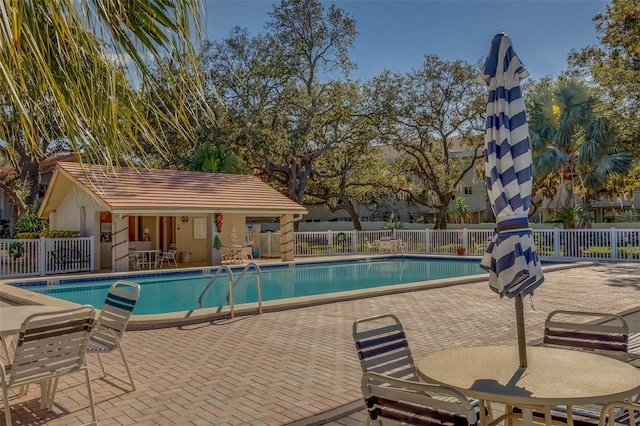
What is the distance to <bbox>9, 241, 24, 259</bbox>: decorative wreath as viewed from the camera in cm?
1570

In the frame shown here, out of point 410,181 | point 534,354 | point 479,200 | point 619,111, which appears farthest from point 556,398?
point 479,200

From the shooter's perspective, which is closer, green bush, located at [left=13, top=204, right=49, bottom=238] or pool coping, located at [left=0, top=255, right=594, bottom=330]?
pool coping, located at [left=0, top=255, right=594, bottom=330]

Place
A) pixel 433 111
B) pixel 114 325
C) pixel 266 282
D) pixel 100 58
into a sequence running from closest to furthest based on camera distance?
1. pixel 100 58
2. pixel 114 325
3. pixel 266 282
4. pixel 433 111

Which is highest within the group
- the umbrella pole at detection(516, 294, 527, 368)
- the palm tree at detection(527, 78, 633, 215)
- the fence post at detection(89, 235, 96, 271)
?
the palm tree at detection(527, 78, 633, 215)

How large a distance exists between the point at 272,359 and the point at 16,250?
1312cm

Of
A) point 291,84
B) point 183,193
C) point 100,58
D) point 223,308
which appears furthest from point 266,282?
point 291,84

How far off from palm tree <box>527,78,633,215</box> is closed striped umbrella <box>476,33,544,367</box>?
1945 cm

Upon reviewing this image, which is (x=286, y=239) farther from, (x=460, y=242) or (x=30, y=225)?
(x=30, y=225)

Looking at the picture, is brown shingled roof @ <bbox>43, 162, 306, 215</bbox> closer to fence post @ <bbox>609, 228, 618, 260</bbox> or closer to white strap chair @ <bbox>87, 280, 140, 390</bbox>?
white strap chair @ <bbox>87, 280, 140, 390</bbox>

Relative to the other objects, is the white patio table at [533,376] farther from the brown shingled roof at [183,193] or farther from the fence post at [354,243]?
the fence post at [354,243]

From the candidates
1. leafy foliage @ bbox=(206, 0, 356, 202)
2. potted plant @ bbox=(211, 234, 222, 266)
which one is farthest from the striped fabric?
leafy foliage @ bbox=(206, 0, 356, 202)

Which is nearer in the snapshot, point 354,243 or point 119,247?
point 119,247

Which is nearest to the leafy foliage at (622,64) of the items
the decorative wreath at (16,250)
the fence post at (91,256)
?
the fence post at (91,256)

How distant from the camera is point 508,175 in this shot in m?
3.24
